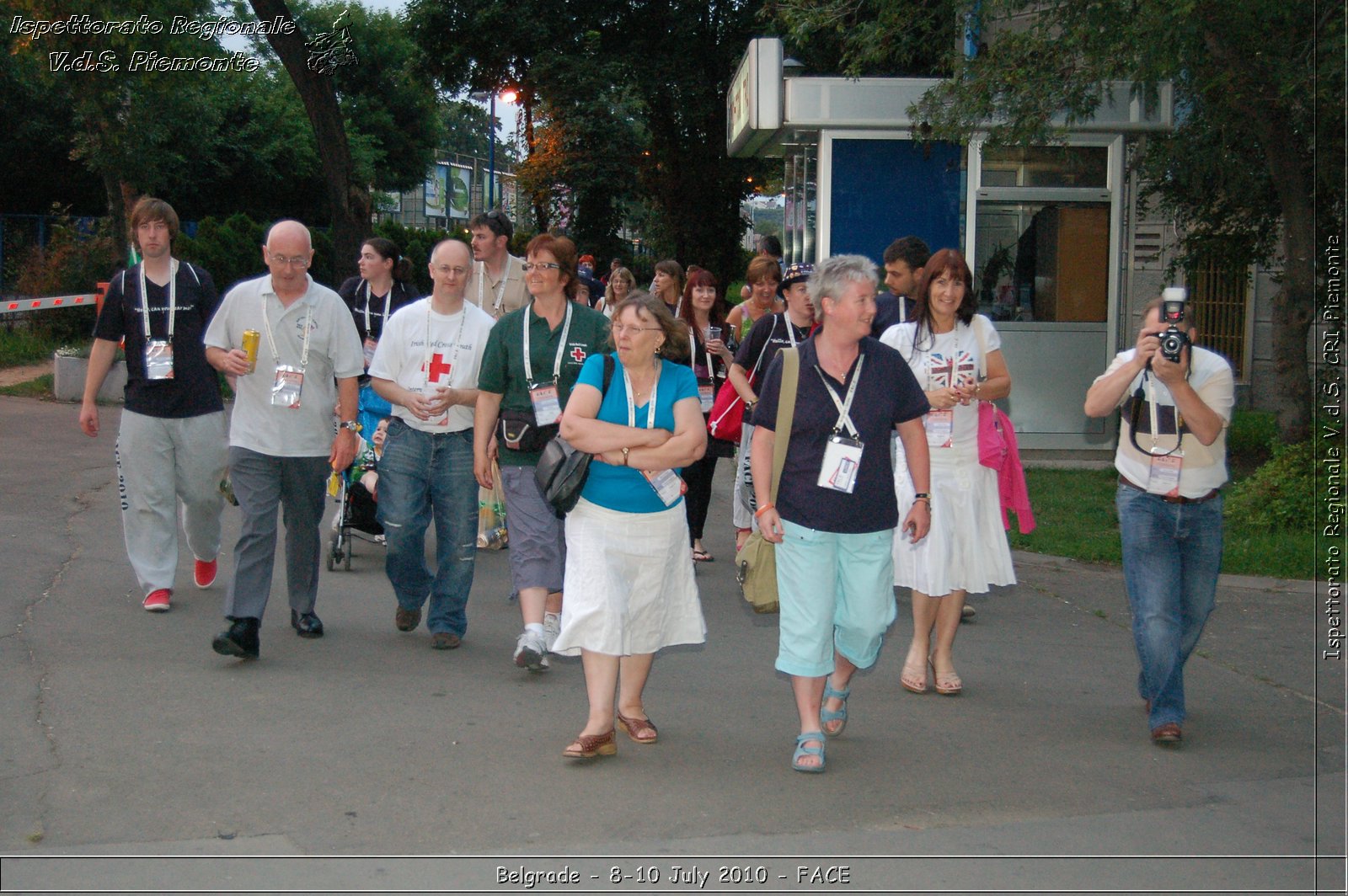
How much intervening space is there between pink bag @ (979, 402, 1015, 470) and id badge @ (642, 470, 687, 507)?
1710 mm

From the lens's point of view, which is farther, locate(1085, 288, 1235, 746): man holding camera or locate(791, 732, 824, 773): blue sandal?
locate(1085, 288, 1235, 746): man holding camera

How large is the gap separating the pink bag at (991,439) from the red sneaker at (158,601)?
4253mm

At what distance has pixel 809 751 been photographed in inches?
201

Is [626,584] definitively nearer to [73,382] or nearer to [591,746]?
[591,746]

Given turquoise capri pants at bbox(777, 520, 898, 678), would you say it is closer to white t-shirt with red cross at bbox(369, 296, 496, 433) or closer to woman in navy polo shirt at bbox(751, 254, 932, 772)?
woman in navy polo shirt at bbox(751, 254, 932, 772)

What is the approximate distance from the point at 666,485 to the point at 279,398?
7.15 ft

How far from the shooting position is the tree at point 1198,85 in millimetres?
9258

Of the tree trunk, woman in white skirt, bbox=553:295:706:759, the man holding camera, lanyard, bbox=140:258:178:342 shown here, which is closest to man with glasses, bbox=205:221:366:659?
lanyard, bbox=140:258:178:342

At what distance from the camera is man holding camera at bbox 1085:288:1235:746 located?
18.0 ft

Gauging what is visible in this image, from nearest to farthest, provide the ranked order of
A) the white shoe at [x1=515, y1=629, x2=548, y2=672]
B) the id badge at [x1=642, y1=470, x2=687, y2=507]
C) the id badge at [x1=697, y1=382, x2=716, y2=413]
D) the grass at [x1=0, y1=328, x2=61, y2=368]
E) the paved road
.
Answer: the paved road, the id badge at [x1=642, y1=470, x2=687, y2=507], the white shoe at [x1=515, y1=629, x2=548, y2=672], the id badge at [x1=697, y1=382, x2=716, y2=413], the grass at [x1=0, y1=328, x2=61, y2=368]

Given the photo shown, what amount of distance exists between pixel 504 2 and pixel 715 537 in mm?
21944

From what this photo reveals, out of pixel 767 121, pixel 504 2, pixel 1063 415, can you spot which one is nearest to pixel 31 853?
pixel 767 121

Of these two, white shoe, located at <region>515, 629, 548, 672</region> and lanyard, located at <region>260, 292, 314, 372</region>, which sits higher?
lanyard, located at <region>260, 292, 314, 372</region>

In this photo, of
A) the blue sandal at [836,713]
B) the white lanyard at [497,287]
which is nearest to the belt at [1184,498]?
the blue sandal at [836,713]
